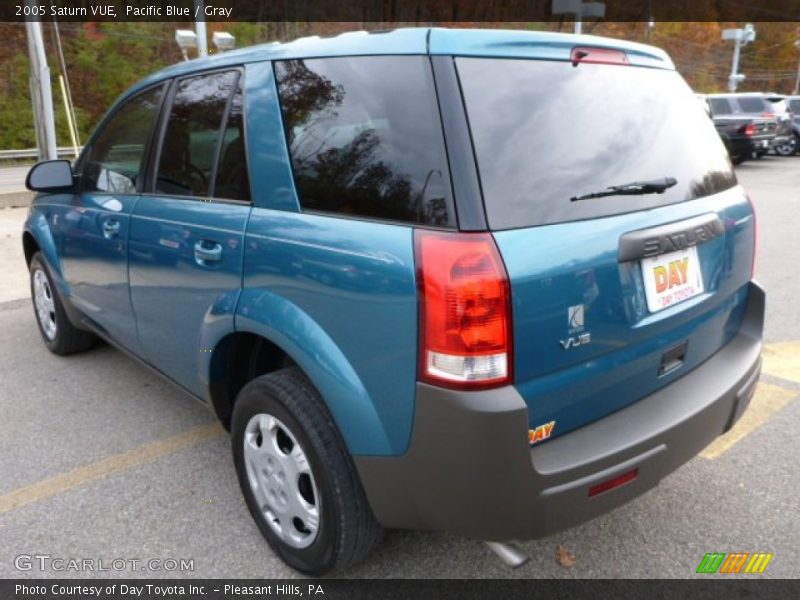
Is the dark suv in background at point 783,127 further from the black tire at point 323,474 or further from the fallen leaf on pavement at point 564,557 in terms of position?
the black tire at point 323,474

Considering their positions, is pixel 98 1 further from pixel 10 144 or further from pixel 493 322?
pixel 493 322

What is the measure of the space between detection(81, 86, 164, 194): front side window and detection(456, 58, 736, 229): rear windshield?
6.25 ft

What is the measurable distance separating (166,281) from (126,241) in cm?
45

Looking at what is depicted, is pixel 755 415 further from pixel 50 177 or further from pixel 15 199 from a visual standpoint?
pixel 15 199

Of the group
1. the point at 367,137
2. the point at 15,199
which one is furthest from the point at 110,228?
the point at 15,199

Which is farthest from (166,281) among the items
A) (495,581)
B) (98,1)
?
(98,1)

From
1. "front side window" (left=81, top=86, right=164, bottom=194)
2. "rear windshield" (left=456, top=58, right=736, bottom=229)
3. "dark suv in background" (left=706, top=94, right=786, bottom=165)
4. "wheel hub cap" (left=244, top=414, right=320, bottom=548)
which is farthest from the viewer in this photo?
"dark suv in background" (left=706, top=94, right=786, bottom=165)

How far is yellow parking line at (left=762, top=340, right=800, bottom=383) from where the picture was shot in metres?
4.02

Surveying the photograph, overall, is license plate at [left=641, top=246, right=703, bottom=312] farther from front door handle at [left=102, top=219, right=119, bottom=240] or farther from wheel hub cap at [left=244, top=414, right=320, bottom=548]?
front door handle at [left=102, top=219, right=119, bottom=240]

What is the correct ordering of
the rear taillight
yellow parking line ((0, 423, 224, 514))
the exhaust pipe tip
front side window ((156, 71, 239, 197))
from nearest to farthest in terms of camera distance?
the rear taillight → the exhaust pipe tip → front side window ((156, 71, 239, 197)) → yellow parking line ((0, 423, 224, 514))

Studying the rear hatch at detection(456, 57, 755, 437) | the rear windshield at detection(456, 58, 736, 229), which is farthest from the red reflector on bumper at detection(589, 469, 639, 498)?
the rear windshield at detection(456, 58, 736, 229)

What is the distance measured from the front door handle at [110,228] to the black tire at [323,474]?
136 centimetres

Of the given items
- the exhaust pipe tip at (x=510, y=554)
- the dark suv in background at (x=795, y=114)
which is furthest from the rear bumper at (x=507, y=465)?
the dark suv in background at (x=795, y=114)

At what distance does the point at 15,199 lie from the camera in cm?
1122
